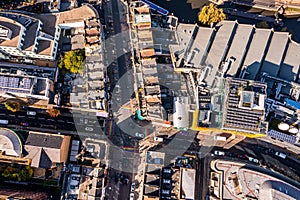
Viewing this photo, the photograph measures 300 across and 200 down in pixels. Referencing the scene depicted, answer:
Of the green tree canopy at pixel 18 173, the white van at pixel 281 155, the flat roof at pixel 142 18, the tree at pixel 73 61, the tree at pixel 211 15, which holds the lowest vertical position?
the green tree canopy at pixel 18 173

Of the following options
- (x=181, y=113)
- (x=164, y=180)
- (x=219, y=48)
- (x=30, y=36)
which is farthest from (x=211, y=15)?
(x=30, y=36)

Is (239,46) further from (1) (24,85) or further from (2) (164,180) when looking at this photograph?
(1) (24,85)

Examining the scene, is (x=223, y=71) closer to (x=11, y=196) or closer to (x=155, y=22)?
(x=155, y=22)

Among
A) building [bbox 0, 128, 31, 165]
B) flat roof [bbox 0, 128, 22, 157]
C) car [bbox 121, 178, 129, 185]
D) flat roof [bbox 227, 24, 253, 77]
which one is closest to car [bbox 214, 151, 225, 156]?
flat roof [bbox 227, 24, 253, 77]

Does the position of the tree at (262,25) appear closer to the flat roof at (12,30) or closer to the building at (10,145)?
the flat roof at (12,30)

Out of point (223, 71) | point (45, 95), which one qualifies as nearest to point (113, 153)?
point (45, 95)

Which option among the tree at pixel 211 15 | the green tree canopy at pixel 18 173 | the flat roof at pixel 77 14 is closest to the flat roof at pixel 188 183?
the green tree canopy at pixel 18 173
